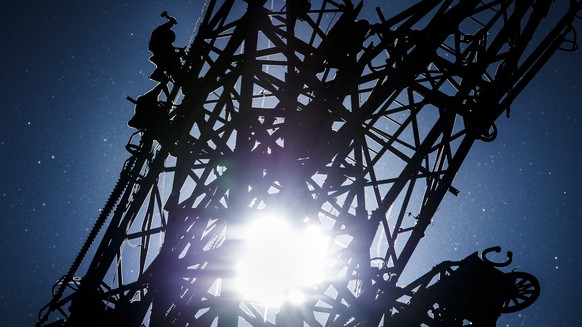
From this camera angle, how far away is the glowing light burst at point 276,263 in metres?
4.42

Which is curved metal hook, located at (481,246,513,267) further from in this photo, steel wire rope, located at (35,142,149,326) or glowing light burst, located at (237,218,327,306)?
steel wire rope, located at (35,142,149,326)

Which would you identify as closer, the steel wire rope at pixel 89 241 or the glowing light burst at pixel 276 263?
the glowing light burst at pixel 276 263

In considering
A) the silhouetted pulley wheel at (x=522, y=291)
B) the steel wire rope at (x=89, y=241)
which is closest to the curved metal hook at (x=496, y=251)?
the silhouetted pulley wheel at (x=522, y=291)

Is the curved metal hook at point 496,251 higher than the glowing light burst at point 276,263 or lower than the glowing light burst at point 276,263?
higher

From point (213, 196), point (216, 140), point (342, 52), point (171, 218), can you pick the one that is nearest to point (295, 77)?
point (342, 52)

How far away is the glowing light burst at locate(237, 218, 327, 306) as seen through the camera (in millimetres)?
4422

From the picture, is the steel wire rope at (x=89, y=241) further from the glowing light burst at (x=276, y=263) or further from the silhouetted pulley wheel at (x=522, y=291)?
the silhouetted pulley wheel at (x=522, y=291)

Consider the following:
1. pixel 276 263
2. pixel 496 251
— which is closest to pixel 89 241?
pixel 276 263

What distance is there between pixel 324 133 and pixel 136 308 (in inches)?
121

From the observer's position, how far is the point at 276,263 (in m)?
4.62

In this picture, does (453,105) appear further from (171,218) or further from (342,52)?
(171,218)

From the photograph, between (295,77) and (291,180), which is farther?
(295,77)

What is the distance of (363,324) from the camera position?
448 cm

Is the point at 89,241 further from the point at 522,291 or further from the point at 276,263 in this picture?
the point at 522,291
